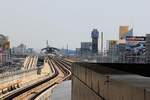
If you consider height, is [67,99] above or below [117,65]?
below

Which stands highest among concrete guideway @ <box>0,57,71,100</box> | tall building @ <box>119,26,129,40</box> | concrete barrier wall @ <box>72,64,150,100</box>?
tall building @ <box>119,26,129,40</box>

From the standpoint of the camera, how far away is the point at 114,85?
743 centimetres

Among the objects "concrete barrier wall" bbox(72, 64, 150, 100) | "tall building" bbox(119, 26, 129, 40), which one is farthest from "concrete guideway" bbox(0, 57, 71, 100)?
"concrete barrier wall" bbox(72, 64, 150, 100)

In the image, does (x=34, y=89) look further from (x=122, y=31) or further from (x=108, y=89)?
(x=108, y=89)

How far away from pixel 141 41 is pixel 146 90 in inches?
2793

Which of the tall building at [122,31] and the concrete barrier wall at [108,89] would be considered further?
the tall building at [122,31]

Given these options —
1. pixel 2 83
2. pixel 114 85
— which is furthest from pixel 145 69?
pixel 2 83

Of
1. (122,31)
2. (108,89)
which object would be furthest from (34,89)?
(108,89)

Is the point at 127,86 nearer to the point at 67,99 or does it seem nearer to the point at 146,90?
the point at 146,90

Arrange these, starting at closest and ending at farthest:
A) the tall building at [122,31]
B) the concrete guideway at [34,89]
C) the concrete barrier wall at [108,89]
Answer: the concrete barrier wall at [108,89], the concrete guideway at [34,89], the tall building at [122,31]

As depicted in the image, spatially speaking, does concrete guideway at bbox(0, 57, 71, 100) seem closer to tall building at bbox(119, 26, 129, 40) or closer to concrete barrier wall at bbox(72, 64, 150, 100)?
tall building at bbox(119, 26, 129, 40)

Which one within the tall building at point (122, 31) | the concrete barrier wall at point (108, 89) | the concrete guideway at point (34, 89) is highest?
the tall building at point (122, 31)

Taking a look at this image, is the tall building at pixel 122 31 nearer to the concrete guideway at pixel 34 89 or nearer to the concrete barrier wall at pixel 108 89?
the concrete guideway at pixel 34 89

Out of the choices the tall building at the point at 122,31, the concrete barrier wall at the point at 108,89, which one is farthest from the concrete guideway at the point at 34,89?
the concrete barrier wall at the point at 108,89
